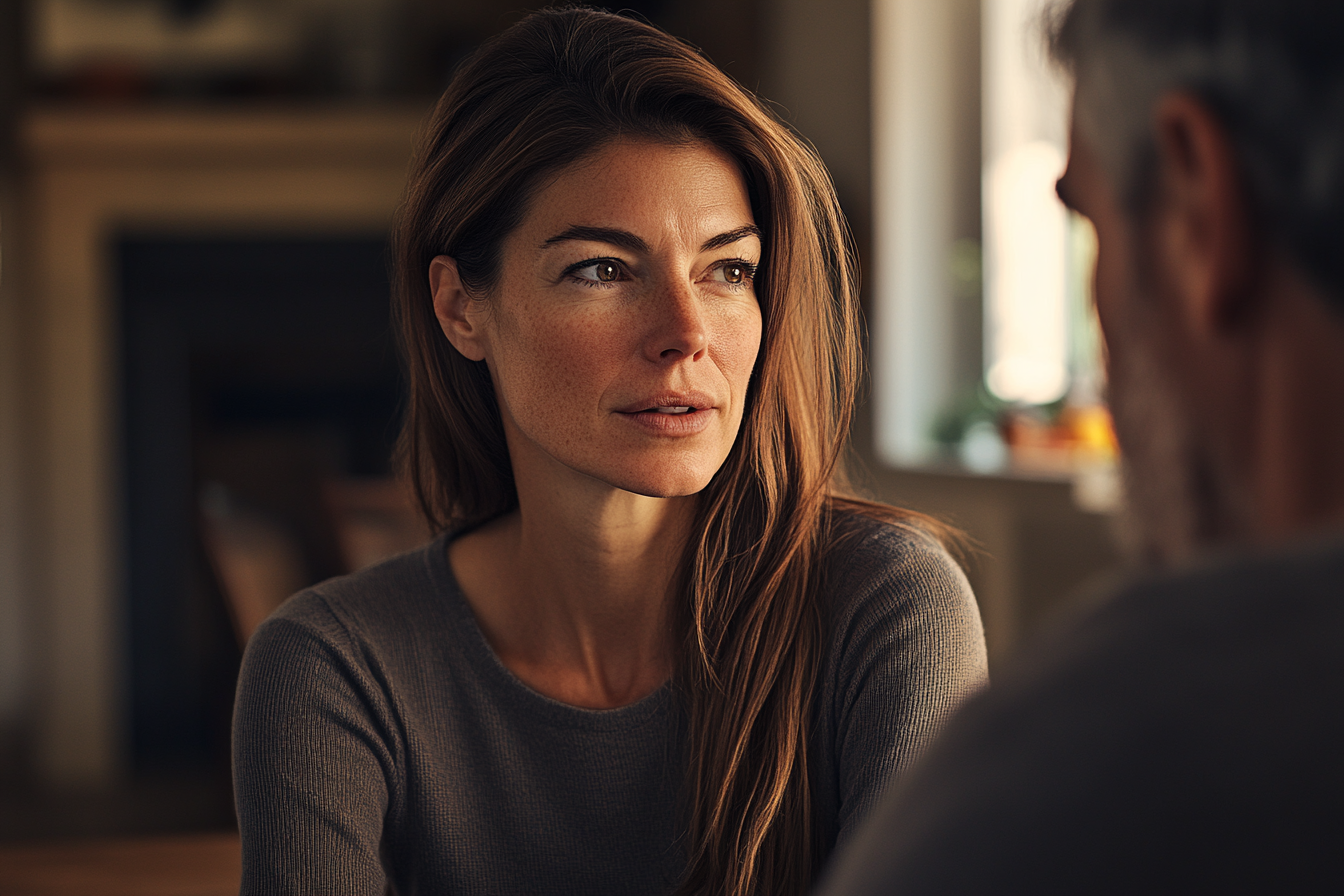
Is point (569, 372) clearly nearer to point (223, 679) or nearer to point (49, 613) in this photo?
point (223, 679)

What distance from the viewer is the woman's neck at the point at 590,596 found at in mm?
1151

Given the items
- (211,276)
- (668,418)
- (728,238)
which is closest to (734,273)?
(728,238)

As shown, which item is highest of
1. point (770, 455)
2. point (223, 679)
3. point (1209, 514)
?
point (1209, 514)

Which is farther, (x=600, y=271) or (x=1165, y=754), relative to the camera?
(x=600, y=271)

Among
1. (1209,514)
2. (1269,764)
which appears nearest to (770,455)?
(1209,514)

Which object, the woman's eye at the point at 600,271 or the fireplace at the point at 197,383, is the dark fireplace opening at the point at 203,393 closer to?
the fireplace at the point at 197,383

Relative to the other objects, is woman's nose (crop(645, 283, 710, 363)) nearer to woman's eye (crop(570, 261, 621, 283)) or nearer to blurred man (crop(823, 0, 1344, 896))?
woman's eye (crop(570, 261, 621, 283))

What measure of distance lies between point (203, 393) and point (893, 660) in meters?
3.97

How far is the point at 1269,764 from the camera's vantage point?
1.12 feet

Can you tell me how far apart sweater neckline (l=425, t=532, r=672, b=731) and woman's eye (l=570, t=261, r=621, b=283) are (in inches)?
12.6

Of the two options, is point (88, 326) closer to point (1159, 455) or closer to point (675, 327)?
point (675, 327)

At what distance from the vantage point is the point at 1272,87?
40 centimetres

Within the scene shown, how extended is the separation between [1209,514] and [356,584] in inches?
33.9

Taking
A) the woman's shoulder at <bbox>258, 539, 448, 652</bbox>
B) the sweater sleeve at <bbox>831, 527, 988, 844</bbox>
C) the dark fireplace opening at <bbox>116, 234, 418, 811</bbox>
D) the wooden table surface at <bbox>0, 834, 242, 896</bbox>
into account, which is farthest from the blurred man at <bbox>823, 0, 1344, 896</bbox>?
the dark fireplace opening at <bbox>116, 234, 418, 811</bbox>
